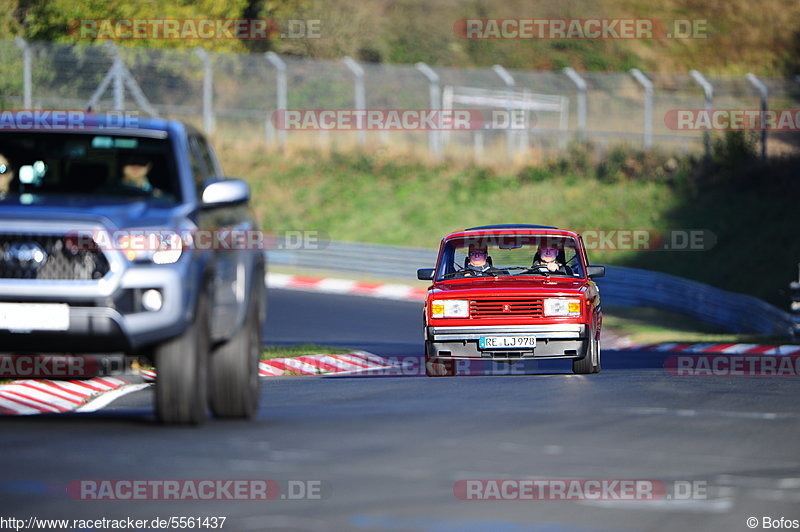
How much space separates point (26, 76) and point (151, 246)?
34.4 meters

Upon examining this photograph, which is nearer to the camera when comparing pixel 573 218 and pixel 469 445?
pixel 469 445

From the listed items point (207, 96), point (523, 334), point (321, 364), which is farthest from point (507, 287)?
point (207, 96)

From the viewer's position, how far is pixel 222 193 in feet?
29.8

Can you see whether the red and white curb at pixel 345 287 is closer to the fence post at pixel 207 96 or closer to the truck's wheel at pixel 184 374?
the fence post at pixel 207 96

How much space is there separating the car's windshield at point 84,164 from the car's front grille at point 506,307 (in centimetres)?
596

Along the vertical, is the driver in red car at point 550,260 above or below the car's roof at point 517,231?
below

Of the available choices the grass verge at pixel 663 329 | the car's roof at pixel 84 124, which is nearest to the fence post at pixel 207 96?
the grass verge at pixel 663 329

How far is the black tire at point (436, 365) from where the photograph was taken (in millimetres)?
14953

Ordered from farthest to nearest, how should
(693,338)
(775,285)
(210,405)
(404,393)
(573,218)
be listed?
1. (573,218)
2. (775,285)
3. (693,338)
4. (404,393)
5. (210,405)

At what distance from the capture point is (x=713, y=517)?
6.68 meters

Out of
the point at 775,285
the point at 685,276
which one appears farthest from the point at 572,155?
the point at 775,285

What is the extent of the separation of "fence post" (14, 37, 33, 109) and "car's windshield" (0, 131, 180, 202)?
32.4m

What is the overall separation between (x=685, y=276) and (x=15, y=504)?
94.1 feet

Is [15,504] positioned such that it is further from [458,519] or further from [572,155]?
[572,155]
